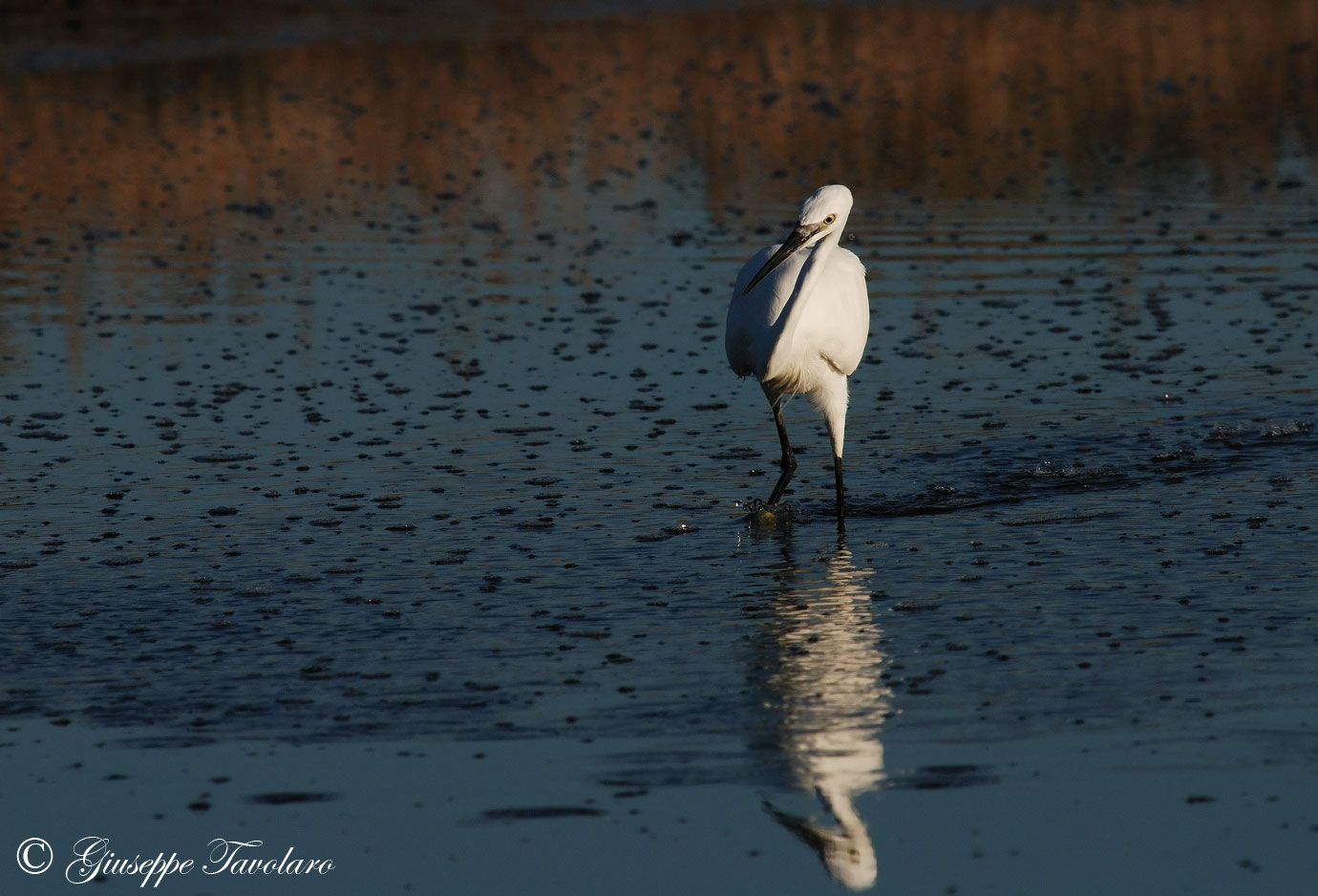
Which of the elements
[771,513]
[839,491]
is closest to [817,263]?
[839,491]

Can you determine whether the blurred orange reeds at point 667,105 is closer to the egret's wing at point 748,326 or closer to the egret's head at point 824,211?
the egret's wing at point 748,326

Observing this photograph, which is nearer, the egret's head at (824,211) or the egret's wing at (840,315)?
the egret's wing at (840,315)

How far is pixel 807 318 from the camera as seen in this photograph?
1207 centimetres

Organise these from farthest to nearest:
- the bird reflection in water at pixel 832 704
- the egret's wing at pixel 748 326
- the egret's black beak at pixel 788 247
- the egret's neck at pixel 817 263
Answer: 1. the egret's black beak at pixel 788 247
2. the egret's wing at pixel 748 326
3. the egret's neck at pixel 817 263
4. the bird reflection in water at pixel 832 704

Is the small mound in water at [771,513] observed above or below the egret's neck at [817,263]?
below

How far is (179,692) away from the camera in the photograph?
9.20 meters

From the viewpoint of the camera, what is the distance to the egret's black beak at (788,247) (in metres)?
12.3

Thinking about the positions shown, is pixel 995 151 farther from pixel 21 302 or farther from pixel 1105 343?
pixel 21 302

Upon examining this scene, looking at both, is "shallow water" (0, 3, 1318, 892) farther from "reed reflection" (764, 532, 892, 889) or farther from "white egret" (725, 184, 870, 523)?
"white egret" (725, 184, 870, 523)

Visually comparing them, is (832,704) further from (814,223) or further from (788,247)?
(814,223)

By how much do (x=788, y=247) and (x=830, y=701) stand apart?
167 inches

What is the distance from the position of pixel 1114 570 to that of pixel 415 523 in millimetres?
4514

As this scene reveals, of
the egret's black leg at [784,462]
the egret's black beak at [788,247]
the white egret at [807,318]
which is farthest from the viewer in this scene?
the egret's black leg at [784,462]

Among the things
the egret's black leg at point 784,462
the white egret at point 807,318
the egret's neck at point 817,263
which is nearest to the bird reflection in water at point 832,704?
the egret's black leg at point 784,462
